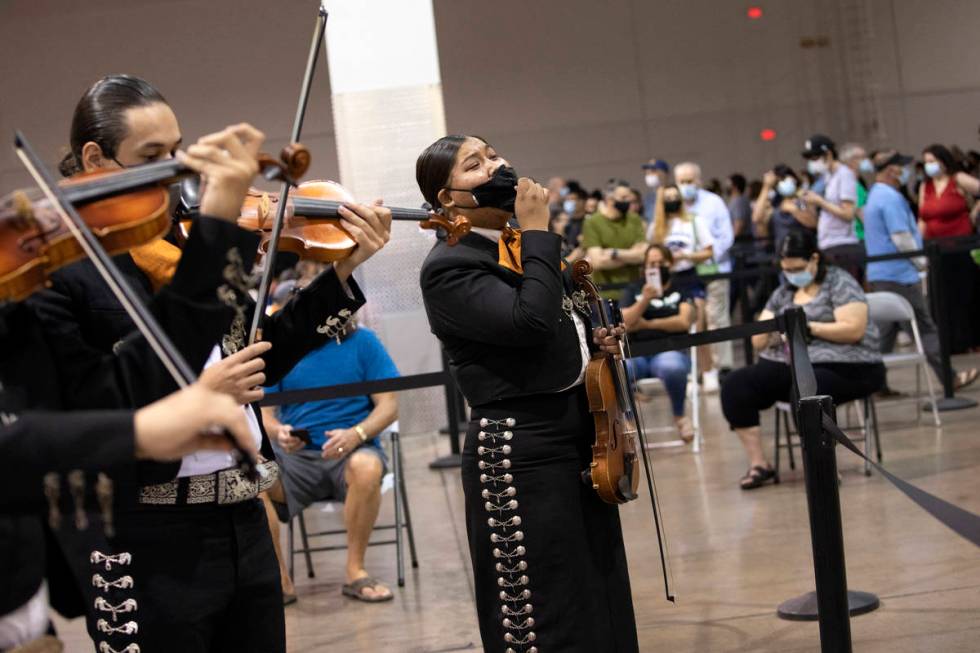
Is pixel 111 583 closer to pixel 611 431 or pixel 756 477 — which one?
pixel 611 431

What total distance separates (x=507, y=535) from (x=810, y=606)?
1.68m

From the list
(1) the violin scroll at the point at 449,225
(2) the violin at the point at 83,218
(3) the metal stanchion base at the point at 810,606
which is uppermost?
(2) the violin at the point at 83,218

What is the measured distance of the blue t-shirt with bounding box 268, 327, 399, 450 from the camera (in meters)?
4.90

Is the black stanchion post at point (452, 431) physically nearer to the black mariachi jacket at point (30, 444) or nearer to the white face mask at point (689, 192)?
the white face mask at point (689, 192)

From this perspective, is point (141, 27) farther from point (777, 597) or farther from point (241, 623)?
point (241, 623)

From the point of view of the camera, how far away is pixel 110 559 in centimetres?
188

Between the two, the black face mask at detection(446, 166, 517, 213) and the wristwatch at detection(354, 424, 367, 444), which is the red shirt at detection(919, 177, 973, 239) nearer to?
the wristwatch at detection(354, 424, 367, 444)

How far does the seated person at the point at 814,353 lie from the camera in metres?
5.62

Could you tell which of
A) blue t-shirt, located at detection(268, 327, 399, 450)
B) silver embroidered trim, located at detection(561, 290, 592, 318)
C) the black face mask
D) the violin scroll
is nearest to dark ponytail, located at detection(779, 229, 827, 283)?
blue t-shirt, located at detection(268, 327, 399, 450)

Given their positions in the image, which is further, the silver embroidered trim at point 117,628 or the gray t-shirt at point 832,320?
the gray t-shirt at point 832,320

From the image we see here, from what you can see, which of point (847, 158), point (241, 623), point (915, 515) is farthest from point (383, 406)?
point (847, 158)

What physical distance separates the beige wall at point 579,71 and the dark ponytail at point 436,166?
461 inches

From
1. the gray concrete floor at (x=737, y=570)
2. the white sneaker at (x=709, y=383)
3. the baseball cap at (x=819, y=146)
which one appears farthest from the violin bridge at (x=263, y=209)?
the baseball cap at (x=819, y=146)

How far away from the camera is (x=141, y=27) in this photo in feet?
46.8
